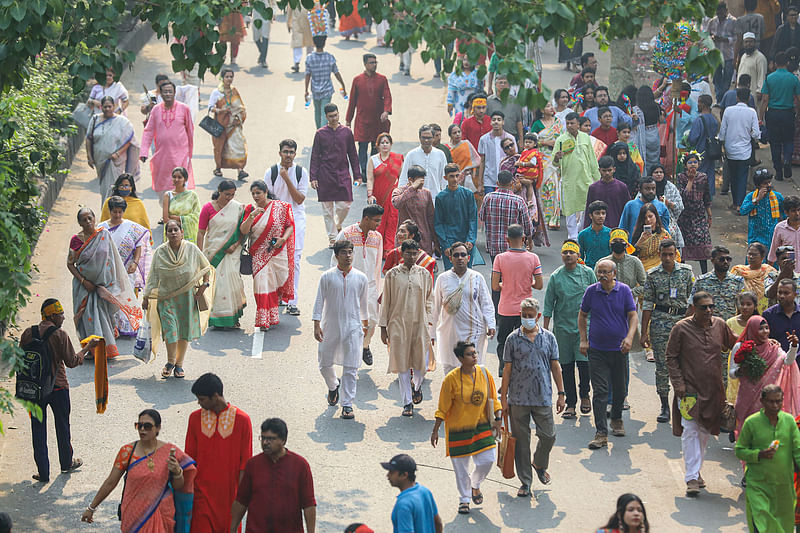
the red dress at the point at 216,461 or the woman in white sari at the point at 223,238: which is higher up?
the woman in white sari at the point at 223,238

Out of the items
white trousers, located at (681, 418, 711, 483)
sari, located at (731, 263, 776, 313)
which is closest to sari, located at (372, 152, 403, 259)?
sari, located at (731, 263, 776, 313)

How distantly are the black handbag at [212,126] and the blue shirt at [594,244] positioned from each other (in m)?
7.26

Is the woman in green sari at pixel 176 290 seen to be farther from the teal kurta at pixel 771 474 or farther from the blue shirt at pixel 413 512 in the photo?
the teal kurta at pixel 771 474

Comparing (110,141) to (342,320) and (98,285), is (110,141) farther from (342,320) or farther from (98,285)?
(342,320)

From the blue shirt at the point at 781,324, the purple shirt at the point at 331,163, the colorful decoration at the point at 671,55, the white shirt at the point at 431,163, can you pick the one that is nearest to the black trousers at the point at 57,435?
the blue shirt at the point at 781,324

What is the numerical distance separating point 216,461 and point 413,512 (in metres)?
1.65

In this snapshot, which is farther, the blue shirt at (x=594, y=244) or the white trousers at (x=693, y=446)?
the blue shirt at (x=594, y=244)

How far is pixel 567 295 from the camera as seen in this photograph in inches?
471

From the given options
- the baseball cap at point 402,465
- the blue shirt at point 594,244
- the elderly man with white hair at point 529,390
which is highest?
the blue shirt at point 594,244

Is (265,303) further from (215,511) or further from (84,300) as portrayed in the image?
(215,511)

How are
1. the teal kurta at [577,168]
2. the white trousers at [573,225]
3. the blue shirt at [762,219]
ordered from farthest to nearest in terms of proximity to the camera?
the white trousers at [573,225], the teal kurta at [577,168], the blue shirt at [762,219]

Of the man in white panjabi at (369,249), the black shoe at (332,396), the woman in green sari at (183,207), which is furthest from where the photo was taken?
the woman in green sari at (183,207)

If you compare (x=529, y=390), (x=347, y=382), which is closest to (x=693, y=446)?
(x=529, y=390)

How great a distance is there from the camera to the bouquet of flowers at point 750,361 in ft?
34.0
